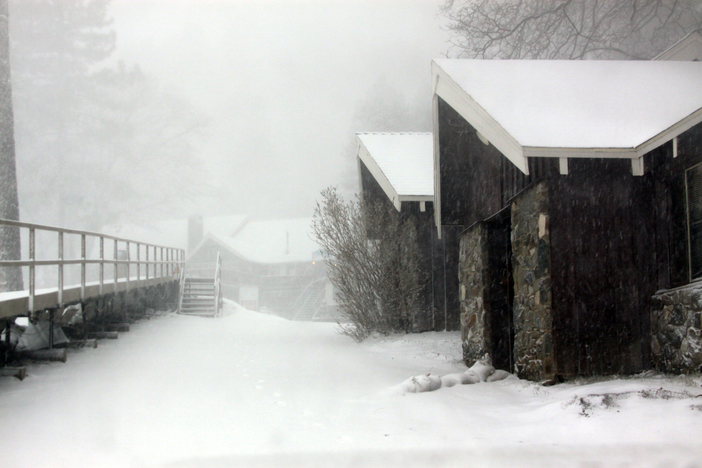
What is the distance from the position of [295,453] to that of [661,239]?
4138mm

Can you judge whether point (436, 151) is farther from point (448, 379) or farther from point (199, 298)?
point (199, 298)

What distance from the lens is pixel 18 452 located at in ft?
13.3

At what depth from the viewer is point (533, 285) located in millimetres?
6148

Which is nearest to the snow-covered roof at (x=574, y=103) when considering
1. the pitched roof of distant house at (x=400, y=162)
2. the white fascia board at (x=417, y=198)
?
the white fascia board at (x=417, y=198)

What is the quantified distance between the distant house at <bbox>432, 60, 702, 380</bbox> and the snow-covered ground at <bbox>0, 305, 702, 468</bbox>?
1.68 ft

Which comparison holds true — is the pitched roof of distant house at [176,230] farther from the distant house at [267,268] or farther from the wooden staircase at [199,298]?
the wooden staircase at [199,298]

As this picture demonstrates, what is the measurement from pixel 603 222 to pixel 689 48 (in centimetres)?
387

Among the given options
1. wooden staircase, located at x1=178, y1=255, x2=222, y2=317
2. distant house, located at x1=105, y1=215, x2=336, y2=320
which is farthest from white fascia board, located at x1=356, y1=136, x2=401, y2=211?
distant house, located at x1=105, y1=215, x2=336, y2=320

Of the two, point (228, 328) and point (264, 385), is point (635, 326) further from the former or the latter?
point (228, 328)

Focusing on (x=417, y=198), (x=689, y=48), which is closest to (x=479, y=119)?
(x=689, y=48)

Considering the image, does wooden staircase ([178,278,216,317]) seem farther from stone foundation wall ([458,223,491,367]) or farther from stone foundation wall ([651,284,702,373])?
stone foundation wall ([651,284,702,373])

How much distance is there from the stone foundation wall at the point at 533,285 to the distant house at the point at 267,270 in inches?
1154

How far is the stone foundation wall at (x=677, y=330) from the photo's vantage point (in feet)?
16.3

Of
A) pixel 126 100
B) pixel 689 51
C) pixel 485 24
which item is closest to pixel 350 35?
pixel 126 100
